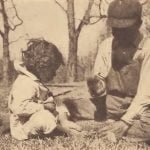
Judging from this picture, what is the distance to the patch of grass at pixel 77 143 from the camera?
5.81 m

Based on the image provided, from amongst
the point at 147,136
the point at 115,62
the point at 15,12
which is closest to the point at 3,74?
the point at 15,12

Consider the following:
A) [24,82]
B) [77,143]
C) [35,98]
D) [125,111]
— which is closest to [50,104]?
[35,98]

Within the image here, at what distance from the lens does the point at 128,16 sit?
5.84 metres

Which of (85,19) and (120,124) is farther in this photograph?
(85,19)

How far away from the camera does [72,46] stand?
607 centimetres

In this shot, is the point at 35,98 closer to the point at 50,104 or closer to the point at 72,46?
the point at 50,104

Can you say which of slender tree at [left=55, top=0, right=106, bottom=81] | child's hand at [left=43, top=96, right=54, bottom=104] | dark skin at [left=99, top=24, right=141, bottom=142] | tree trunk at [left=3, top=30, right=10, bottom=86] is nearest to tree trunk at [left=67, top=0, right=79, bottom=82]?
slender tree at [left=55, top=0, right=106, bottom=81]

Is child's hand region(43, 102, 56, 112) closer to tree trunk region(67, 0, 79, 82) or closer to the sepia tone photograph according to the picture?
the sepia tone photograph

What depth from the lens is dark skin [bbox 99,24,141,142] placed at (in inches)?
229

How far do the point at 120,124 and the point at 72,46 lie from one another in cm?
81

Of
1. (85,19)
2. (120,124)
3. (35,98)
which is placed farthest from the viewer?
(85,19)

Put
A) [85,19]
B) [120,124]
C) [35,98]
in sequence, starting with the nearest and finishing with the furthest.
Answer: [120,124]
[35,98]
[85,19]

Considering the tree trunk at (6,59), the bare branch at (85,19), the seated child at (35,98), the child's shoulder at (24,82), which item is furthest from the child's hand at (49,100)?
the bare branch at (85,19)

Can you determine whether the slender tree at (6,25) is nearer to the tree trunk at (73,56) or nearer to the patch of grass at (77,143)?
the tree trunk at (73,56)
